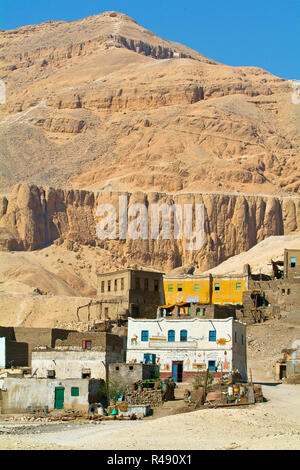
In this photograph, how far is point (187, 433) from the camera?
32156mm

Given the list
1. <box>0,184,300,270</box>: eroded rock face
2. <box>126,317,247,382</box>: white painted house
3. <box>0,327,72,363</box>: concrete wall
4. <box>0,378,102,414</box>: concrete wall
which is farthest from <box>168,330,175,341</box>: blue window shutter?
<box>0,184,300,270</box>: eroded rock face

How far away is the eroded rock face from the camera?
410ft

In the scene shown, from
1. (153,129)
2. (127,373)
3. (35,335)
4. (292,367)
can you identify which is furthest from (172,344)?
(153,129)

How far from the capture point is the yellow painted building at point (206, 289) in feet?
224

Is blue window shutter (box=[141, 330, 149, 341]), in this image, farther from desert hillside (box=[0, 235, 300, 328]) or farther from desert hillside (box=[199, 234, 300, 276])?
desert hillside (box=[199, 234, 300, 276])

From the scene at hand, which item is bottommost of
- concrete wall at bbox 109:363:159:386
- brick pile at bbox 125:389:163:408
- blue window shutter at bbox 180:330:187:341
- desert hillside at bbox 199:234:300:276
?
brick pile at bbox 125:389:163:408

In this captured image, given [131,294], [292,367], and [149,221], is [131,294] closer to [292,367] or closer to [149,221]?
[292,367]

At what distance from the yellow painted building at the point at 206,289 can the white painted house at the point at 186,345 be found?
69.7ft

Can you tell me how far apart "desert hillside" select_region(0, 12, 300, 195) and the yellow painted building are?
66.6 metres

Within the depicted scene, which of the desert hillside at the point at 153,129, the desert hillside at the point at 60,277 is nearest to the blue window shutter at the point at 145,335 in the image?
the desert hillside at the point at 60,277

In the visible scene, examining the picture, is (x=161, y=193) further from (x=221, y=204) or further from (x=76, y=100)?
(x=76, y=100)

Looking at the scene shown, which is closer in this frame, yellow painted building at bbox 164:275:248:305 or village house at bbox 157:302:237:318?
village house at bbox 157:302:237:318

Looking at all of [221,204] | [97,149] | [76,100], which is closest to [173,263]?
[221,204]
